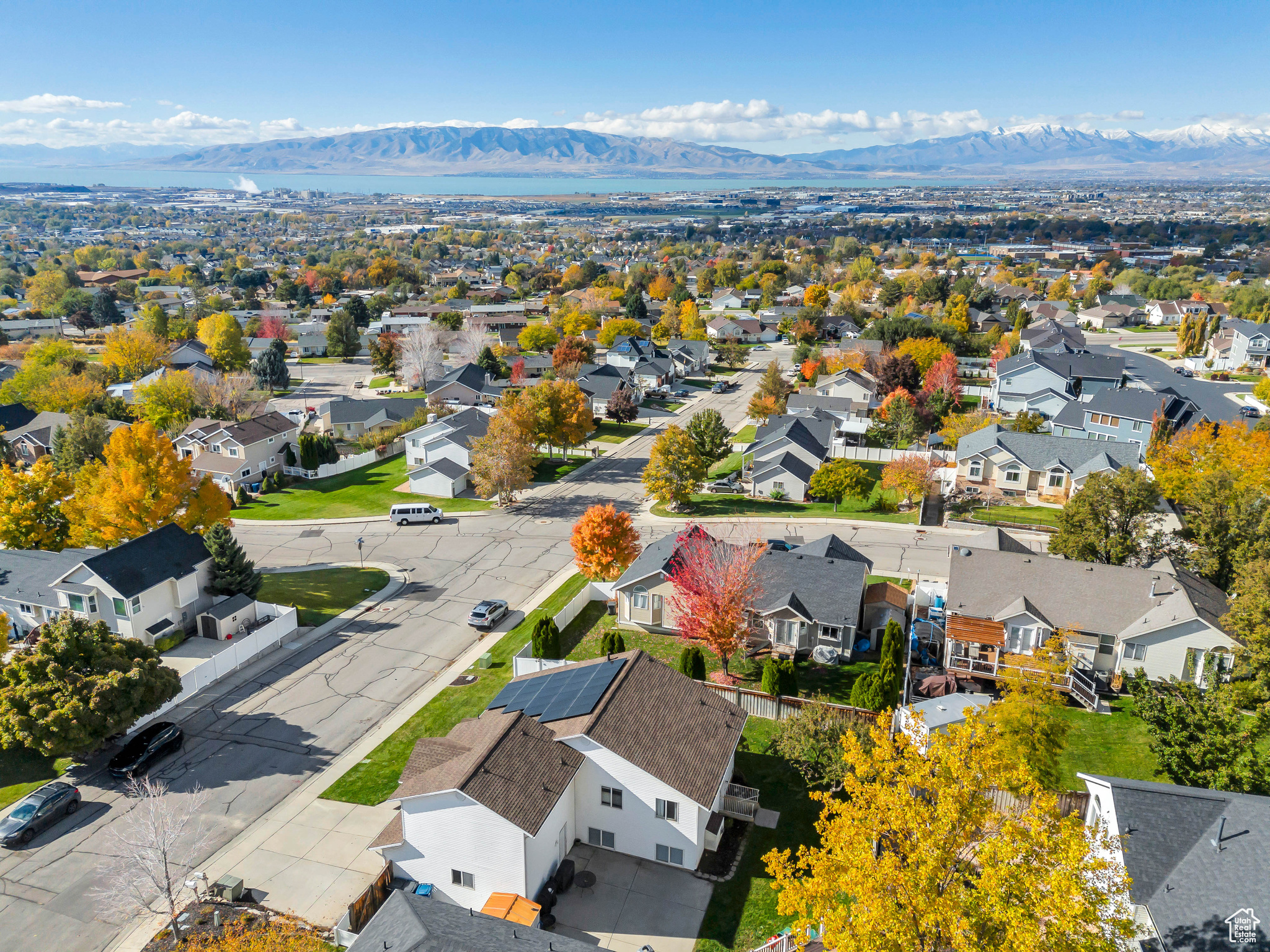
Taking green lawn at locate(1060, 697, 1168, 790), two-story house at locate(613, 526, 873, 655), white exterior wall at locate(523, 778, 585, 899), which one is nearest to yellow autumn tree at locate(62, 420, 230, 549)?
two-story house at locate(613, 526, 873, 655)

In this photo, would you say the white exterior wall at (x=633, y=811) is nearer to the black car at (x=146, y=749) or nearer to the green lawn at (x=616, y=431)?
the black car at (x=146, y=749)

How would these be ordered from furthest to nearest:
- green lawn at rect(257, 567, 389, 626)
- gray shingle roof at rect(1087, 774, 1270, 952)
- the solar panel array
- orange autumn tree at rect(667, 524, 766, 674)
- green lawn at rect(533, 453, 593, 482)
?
1. green lawn at rect(533, 453, 593, 482)
2. green lawn at rect(257, 567, 389, 626)
3. orange autumn tree at rect(667, 524, 766, 674)
4. the solar panel array
5. gray shingle roof at rect(1087, 774, 1270, 952)

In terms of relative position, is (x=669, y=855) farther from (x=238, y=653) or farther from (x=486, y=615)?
(x=238, y=653)

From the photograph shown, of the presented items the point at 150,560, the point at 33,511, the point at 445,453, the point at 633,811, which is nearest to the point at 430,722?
the point at 633,811

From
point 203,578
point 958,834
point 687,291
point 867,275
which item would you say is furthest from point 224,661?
point 867,275

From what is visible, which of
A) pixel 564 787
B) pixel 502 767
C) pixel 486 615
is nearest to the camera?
pixel 502 767

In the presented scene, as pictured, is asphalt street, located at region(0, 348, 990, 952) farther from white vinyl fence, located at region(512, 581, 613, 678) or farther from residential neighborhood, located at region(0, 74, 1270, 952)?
white vinyl fence, located at region(512, 581, 613, 678)

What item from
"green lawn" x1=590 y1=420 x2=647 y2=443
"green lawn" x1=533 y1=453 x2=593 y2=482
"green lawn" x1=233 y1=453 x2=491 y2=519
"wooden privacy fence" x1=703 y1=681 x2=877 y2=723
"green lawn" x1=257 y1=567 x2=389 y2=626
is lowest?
"green lawn" x1=233 y1=453 x2=491 y2=519

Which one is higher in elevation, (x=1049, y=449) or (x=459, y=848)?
(x=1049, y=449)
